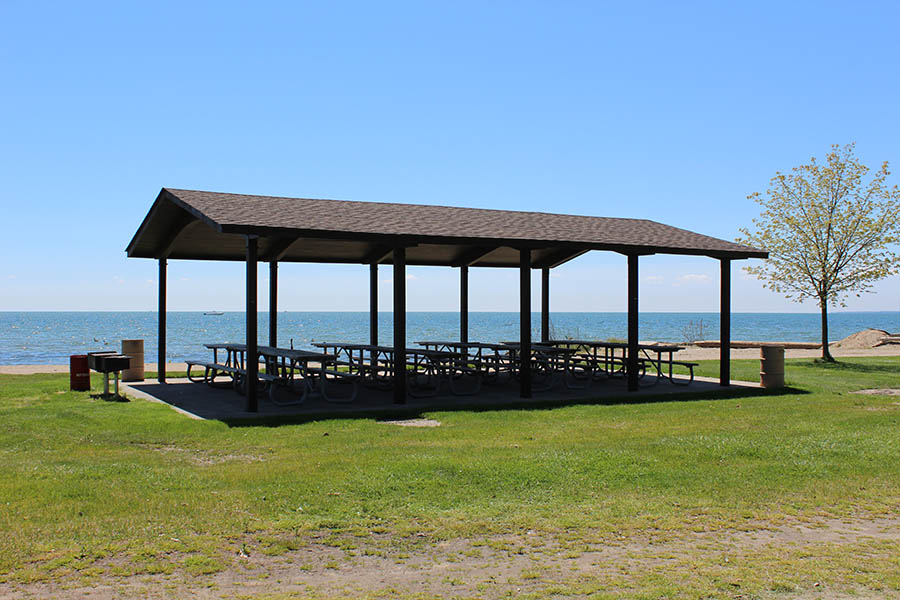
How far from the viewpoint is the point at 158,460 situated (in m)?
6.56

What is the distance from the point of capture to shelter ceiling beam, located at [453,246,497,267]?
15783 millimetres

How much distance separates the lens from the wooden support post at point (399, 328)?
34.6ft

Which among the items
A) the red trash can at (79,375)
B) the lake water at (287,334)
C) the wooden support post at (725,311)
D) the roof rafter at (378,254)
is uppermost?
the roof rafter at (378,254)

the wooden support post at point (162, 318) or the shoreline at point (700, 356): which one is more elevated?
the wooden support post at point (162, 318)

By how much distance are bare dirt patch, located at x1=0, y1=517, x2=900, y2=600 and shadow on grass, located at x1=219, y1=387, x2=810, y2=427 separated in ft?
15.5

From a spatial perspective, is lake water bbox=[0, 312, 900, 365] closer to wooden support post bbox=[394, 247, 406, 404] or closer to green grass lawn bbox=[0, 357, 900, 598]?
wooden support post bbox=[394, 247, 406, 404]

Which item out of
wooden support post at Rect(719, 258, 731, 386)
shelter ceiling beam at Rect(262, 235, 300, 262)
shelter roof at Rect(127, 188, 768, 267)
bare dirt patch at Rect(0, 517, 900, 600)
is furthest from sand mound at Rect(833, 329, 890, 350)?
bare dirt patch at Rect(0, 517, 900, 600)

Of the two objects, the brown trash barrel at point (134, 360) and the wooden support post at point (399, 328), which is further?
the brown trash barrel at point (134, 360)

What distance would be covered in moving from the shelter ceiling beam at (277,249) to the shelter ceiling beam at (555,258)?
554 centimetres

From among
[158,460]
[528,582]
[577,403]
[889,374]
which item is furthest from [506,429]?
[889,374]

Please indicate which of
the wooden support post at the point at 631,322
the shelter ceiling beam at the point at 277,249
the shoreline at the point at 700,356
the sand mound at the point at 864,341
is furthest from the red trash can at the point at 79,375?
the sand mound at the point at 864,341

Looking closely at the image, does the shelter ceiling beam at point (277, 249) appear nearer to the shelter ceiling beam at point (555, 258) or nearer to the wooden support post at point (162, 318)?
the wooden support post at point (162, 318)

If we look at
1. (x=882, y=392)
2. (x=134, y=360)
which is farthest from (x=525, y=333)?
(x=134, y=360)

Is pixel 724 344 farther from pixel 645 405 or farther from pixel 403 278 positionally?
pixel 403 278
